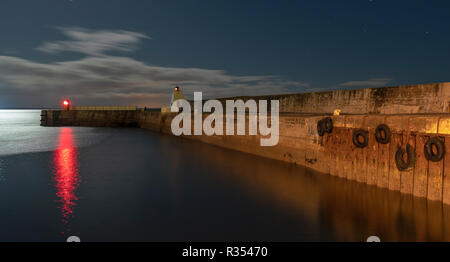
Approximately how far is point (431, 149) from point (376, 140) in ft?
6.17

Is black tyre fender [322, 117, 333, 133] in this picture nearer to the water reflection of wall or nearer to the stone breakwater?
the stone breakwater

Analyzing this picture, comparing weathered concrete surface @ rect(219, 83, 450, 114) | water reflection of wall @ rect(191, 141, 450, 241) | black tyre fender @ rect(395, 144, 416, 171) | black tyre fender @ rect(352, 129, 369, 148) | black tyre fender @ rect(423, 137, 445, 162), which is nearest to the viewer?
water reflection of wall @ rect(191, 141, 450, 241)

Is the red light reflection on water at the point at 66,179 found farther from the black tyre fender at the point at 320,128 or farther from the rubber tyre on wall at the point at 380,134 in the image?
the black tyre fender at the point at 320,128

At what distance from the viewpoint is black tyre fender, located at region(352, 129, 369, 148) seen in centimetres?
984

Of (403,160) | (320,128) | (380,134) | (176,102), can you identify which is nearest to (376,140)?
(380,134)

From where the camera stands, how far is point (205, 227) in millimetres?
7355

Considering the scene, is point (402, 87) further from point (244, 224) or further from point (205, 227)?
point (205, 227)

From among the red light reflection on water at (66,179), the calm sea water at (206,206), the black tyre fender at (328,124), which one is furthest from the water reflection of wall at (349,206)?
the red light reflection on water at (66,179)

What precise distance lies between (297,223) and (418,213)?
317 centimetres

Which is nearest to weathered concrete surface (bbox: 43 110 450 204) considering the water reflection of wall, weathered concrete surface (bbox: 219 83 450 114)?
the water reflection of wall

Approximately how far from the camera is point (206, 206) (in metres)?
9.02

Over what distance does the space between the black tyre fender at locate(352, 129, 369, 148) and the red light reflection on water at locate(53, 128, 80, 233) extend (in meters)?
9.29

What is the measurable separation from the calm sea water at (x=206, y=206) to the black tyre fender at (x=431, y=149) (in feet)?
3.99

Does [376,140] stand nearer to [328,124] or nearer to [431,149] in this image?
[431,149]
